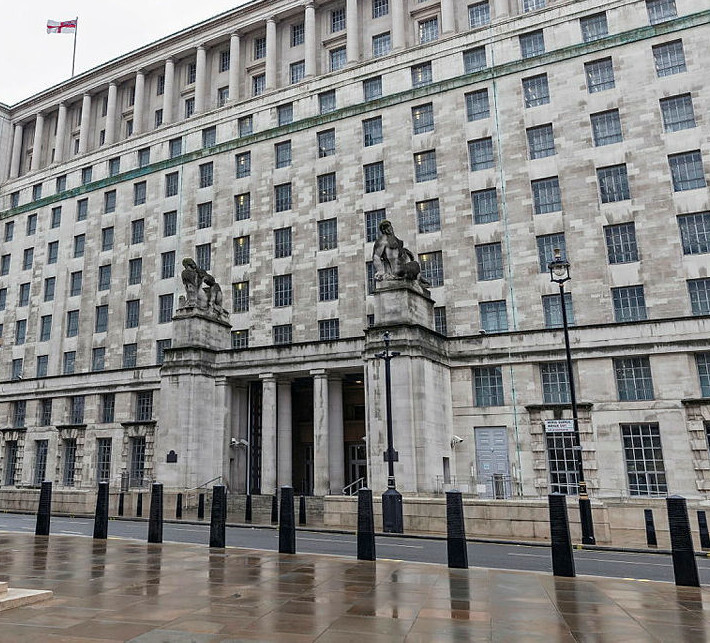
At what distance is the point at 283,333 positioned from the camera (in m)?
39.2

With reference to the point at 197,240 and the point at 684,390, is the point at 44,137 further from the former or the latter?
the point at 684,390

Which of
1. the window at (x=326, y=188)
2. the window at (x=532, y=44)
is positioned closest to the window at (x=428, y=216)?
the window at (x=326, y=188)

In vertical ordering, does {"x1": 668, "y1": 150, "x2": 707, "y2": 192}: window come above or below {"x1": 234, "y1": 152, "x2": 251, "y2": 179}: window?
below

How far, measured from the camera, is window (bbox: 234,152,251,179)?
1734 inches

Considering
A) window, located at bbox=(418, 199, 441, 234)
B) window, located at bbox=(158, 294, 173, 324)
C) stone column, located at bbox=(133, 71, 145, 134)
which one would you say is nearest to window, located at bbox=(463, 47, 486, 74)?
window, located at bbox=(418, 199, 441, 234)

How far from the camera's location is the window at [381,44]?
4319cm

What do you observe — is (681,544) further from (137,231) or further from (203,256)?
(137,231)

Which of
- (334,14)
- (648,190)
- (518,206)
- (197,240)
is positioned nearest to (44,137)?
(197,240)

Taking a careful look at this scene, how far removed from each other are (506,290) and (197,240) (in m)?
23.4

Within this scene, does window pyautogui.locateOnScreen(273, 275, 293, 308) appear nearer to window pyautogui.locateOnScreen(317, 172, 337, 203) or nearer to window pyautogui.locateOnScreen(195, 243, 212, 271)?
window pyautogui.locateOnScreen(317, 172, 337, 203)

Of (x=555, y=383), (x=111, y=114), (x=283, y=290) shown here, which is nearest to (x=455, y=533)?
(x=555, y=383)

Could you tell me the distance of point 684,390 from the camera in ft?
90.4

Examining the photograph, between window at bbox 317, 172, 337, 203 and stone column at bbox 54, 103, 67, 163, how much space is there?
95.6 feet

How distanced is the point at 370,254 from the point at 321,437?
12.1m
